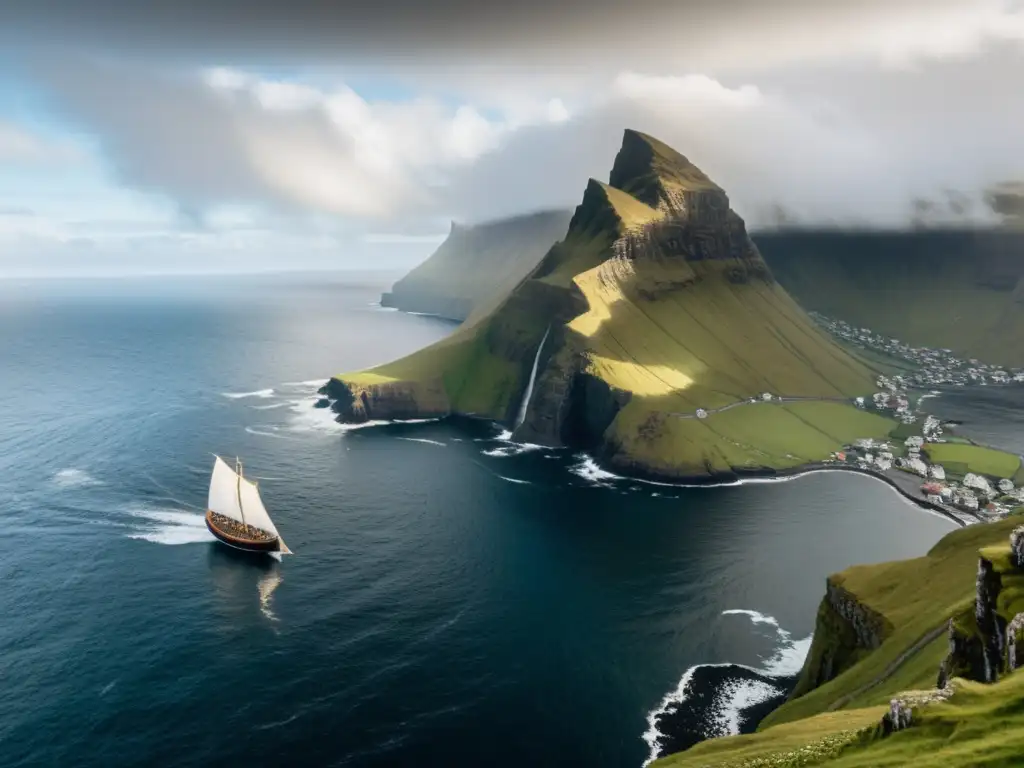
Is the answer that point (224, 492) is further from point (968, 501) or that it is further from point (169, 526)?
point (968, 501)

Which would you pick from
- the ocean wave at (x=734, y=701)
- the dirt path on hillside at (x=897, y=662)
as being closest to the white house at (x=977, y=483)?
the ocean wave at (x=734, y=701)

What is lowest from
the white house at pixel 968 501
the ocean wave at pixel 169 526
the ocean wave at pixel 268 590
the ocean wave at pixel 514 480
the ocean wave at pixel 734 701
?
the ocean wave at pixel 734 701

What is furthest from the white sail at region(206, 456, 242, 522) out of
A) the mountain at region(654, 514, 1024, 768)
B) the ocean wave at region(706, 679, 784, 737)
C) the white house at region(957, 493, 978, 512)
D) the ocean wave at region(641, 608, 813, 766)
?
the white house at region(957, 493, 978, 512)

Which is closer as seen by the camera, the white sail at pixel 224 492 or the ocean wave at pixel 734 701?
the ocean wave at pixel 734 701

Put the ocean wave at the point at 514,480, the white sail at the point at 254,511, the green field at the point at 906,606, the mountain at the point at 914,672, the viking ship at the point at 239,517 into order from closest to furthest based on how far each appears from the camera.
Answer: the mountain at the point at 914,672 < the green field at the point at 906,606 < the viking ship at the point at 239,517 < the white sail at the point at 254,511 < the ocean wave at the point at 514,480

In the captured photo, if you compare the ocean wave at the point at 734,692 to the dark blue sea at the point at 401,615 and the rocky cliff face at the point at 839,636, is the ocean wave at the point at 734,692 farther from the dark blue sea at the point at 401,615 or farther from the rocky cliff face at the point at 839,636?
the rocky cliff face at the point at 839,636

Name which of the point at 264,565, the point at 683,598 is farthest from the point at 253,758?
the point at 683,598

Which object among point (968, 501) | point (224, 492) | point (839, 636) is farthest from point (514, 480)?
point (968, 501)
